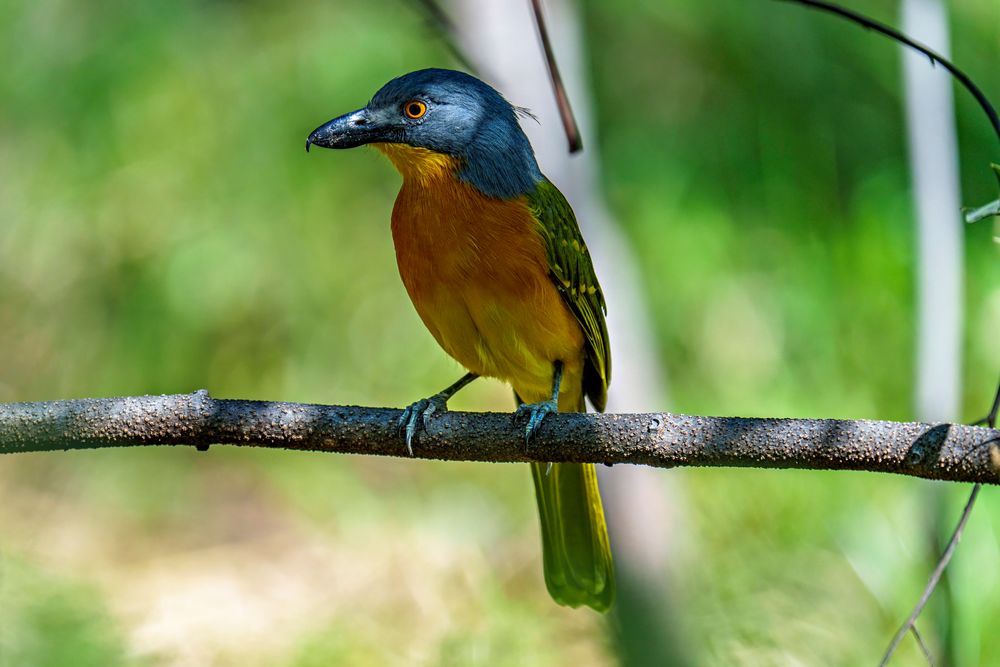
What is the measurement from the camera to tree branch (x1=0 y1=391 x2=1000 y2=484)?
2.73m

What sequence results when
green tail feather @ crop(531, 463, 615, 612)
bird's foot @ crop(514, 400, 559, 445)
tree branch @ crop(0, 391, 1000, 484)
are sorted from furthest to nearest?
green tail feather @ crop(531, 463, 615, 612)
bird's foot @ crop(514, 400, 559, 445)
tree branch @ crop(0, 391, 1000, 484)

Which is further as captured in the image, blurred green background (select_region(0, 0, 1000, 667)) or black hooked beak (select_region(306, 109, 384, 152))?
blurred green background (select_region(0, 0, 1000, 667))

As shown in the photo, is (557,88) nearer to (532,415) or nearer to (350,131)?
(532,415)

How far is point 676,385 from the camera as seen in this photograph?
23.9 feet

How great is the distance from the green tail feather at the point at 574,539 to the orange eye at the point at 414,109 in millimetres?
1434

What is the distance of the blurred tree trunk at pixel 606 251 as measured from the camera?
6.02 m

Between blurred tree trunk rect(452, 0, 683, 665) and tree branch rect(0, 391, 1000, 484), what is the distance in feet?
8.84

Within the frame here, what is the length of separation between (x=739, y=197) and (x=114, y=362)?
440 cm

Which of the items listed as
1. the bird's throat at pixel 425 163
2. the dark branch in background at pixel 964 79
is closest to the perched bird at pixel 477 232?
the bird's throat at pixel 425 163

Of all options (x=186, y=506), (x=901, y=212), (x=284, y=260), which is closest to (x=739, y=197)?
(x=901, y=212)

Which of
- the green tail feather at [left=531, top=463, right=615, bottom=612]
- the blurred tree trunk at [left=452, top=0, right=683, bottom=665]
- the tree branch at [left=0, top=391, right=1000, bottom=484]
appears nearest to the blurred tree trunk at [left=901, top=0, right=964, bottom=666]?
the blurred tree trunk at [left=452, top=0, right=683, bottom=665]

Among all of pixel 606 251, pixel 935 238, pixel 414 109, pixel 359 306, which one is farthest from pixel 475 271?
pixel 359 306

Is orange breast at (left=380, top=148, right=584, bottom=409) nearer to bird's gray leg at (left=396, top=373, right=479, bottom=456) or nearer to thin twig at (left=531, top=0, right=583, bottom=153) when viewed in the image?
bird's gray leg at (left=396, top=373, right=479, bottom=456)

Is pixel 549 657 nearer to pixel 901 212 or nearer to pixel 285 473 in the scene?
pixel 285 473
